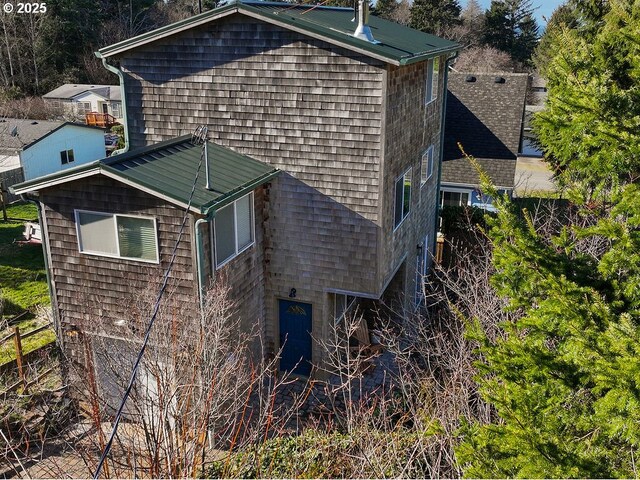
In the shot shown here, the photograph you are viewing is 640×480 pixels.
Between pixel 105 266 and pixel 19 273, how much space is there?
10.7 m

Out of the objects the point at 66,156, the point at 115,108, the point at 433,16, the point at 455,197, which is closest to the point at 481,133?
the point at 455,197

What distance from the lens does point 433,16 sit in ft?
196

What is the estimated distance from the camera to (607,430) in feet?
18.3

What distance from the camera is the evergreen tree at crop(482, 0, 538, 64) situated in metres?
62.0

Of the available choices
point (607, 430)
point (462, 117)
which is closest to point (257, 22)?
point (607, 430)

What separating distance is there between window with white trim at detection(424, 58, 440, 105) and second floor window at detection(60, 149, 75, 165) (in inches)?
985

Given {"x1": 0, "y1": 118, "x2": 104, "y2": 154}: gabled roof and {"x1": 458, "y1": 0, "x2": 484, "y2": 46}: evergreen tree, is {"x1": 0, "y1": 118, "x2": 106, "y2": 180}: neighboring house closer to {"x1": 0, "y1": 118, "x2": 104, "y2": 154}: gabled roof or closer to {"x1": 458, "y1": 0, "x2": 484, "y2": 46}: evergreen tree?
{"x1": 0, "y1": 118, "x2": 104, "y2": 154}: gabled roof

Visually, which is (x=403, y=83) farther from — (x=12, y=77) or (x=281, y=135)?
(x=12, y=77)

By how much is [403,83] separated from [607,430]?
9.78m

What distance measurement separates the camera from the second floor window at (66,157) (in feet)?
113

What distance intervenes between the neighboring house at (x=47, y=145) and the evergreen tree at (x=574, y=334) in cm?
3175

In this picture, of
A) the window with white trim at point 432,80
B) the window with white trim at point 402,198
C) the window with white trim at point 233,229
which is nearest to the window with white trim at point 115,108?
the window with white trim at point 432,80

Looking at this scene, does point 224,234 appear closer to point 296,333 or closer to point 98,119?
point 296,333

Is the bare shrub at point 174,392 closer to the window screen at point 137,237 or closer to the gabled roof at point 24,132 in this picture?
the window screen at point 137,237
